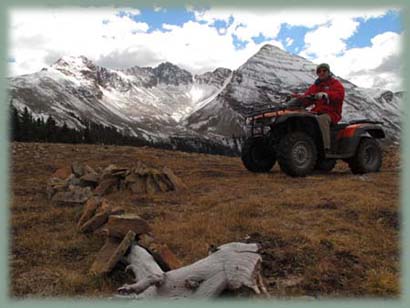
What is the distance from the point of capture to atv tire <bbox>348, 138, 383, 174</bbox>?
1416 cm

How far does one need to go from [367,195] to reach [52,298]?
7314mm

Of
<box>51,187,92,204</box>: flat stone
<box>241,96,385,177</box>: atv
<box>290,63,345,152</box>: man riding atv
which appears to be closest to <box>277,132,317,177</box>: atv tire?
<box>241,96,385,177</box>: atv

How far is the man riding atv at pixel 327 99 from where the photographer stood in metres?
13.2

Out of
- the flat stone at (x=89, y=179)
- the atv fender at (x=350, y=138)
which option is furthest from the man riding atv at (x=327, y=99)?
the flat stone at (x=89, y=179)

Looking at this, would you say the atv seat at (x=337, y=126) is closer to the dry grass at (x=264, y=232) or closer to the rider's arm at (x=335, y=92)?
the rider's arm at (x=335, y=92)

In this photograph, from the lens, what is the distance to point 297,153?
12.7 meters

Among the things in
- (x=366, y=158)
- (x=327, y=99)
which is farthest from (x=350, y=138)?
(x=327, y=99)

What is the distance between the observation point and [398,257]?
242 inches

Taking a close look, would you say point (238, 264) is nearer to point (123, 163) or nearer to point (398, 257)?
point (398, 257)

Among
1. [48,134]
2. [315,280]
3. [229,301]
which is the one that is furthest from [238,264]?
[48,134]

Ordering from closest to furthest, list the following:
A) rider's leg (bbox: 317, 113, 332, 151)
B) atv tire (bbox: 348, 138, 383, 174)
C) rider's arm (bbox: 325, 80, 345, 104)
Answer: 1. rider's leg (bbox: 317, 113, 332, 151)
2. rider's arm (bbox: 325, 80, 345, 104)
3. atv tire (bbox: 348, 138, 383, 174)

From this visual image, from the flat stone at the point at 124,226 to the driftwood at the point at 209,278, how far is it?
3.42 ft

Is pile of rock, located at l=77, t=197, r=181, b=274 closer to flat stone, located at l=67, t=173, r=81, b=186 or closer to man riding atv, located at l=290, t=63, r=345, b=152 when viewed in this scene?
flat stone, located at l=67, t=173, r=81, b=186

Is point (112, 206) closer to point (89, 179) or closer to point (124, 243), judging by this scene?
point (124, 243)
